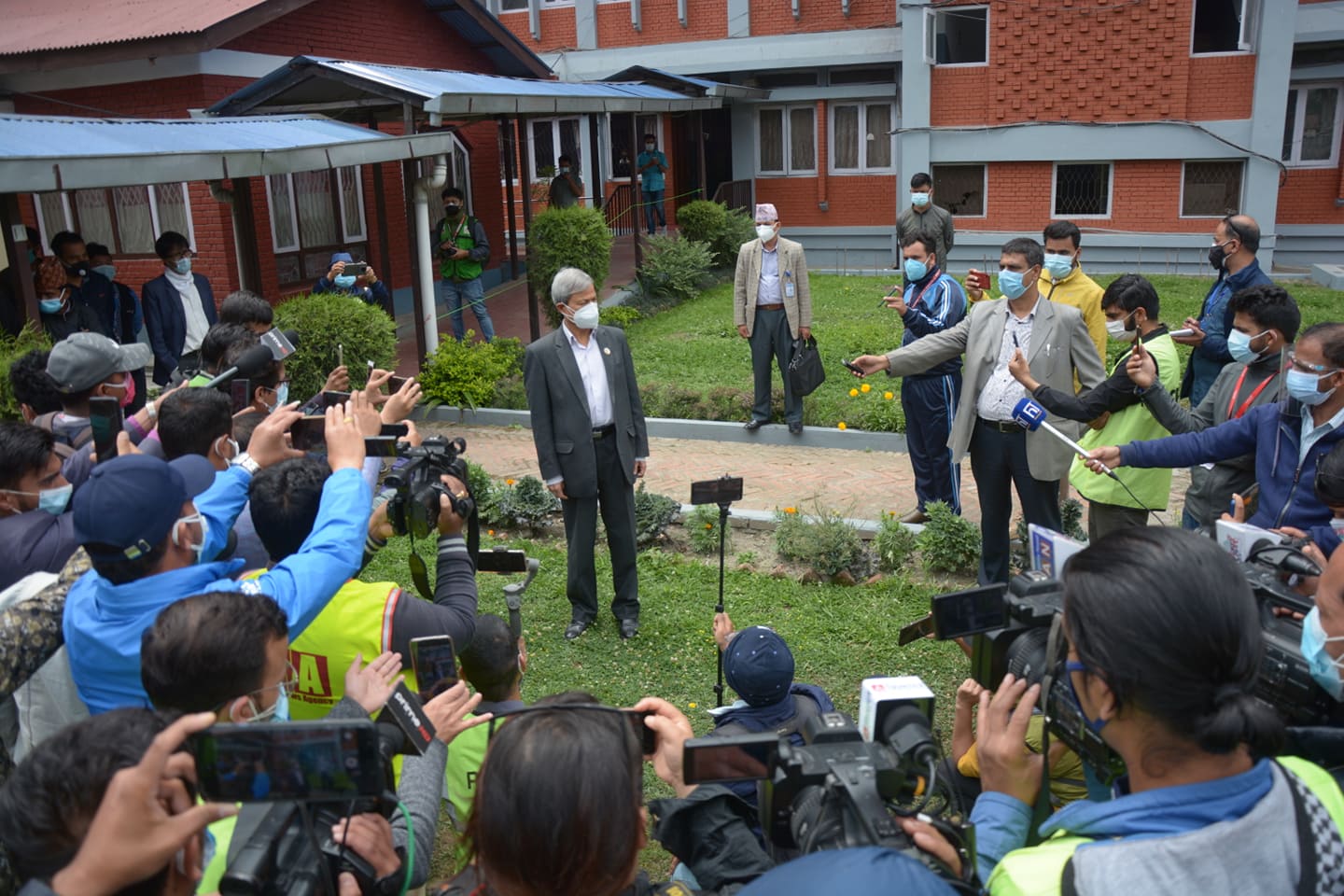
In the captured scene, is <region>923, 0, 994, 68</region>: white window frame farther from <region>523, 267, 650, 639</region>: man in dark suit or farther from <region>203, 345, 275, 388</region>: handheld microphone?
<region>203, 345, 275, 388</region>: handheld microphone

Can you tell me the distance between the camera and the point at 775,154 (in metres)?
22.6

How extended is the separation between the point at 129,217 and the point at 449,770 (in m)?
13.2

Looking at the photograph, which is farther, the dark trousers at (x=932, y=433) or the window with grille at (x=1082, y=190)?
the window with grille at (x=1082, y=190)

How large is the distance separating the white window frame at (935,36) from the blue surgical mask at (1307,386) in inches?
656

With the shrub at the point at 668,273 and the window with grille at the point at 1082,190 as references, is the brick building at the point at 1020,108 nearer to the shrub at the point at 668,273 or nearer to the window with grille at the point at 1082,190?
the window with grille at the point at 1082,190

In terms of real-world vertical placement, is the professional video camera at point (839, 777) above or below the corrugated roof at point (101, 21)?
below

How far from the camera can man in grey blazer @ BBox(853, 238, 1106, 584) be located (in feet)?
18.9

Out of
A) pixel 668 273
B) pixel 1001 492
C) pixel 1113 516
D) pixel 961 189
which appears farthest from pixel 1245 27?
pixel 1113 516

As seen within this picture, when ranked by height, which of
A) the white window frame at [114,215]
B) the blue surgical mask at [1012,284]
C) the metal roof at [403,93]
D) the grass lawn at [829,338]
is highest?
the metal roof at [403,93]

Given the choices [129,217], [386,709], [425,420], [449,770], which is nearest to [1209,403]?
[449,770]

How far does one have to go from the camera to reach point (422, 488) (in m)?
3.63

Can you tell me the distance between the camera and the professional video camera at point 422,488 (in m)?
3.60

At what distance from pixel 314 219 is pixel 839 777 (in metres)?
14.8

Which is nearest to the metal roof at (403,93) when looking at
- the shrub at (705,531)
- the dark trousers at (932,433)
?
the shrub at (705,531)
